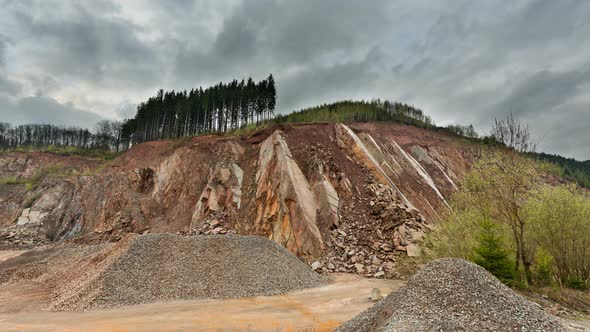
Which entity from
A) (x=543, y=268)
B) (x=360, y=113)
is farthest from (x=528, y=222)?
(x=360, y=113)

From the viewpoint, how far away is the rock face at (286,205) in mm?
22922

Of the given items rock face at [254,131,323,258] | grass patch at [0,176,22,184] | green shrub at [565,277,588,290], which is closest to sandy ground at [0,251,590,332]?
green shrub at [565,277,588,290]

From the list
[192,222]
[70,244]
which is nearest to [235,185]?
[192,222]

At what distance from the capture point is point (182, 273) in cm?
1630

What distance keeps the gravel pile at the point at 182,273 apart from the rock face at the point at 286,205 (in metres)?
3.03

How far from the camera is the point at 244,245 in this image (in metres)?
19.2

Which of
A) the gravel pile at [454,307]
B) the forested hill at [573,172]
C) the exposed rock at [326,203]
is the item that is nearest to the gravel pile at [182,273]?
the exposed rock at [326,203]

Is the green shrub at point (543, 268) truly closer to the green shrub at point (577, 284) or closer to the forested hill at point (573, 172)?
the green shrub at point (577, 284)

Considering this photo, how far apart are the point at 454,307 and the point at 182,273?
13244 millimetres

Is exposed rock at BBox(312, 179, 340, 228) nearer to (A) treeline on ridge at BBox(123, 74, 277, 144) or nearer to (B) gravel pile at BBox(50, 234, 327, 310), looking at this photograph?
(B) gravel pile at BBox(50, 234, 327, 310)

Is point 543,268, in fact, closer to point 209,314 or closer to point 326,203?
point 326,203

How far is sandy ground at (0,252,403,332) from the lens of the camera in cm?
1079

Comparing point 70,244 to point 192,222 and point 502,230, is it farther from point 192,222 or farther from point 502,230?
point 502,230

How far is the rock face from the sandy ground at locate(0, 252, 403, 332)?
6.36m
